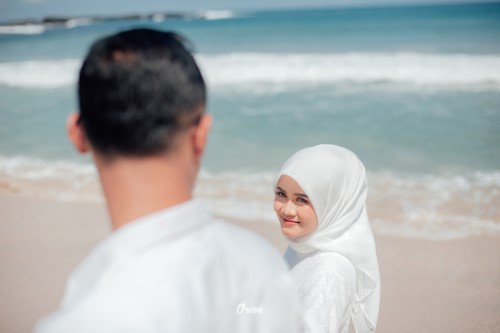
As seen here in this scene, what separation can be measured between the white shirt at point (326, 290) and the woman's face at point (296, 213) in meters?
0.16

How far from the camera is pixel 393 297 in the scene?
4.04m

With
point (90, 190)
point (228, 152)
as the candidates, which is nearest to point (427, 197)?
point (228, 152)

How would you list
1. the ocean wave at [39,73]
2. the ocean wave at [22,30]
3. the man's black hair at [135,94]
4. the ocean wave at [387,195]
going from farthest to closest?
the ocean wave at [22,30] < the ocean wave at [39,73] < the ocean wave at [387,195] < the man's black hair at [135,94]

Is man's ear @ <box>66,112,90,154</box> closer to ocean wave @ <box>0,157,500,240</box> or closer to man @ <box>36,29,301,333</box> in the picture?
man @ <box>36,29,301,333</box>

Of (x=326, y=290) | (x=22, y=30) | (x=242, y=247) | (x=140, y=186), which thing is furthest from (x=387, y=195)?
(x=22, y=30)

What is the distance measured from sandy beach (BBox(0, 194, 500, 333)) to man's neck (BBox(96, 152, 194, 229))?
320 centimetres

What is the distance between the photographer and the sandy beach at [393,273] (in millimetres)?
3812

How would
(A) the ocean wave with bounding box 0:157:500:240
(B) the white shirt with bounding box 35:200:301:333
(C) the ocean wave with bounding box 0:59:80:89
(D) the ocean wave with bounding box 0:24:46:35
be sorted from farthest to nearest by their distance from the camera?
(D) the ocean wave with bounding box 0:24:46:35 → (C) the ocean wave with bounding box 0:59:80:89 → (A) the ocean wave with bounding box 0:157:500:240 → (B) the white shirt with bounding box 35:200:301:333

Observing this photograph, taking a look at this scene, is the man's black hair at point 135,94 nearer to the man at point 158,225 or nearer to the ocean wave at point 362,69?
the man at point 158,225

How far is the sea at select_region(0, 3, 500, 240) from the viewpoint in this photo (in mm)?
5668

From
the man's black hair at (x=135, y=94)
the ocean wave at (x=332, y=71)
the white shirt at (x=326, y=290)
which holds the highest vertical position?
the man's black hair at (x=135, y=94)

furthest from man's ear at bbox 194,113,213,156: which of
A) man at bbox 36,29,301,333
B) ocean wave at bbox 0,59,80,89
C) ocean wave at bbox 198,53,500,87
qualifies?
ocean wave at bbox 0,59,80,89

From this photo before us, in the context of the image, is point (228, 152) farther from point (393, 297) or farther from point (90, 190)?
point (393, 297)

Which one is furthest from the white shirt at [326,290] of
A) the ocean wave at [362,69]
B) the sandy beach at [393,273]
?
the ocean wave at [362,69]
